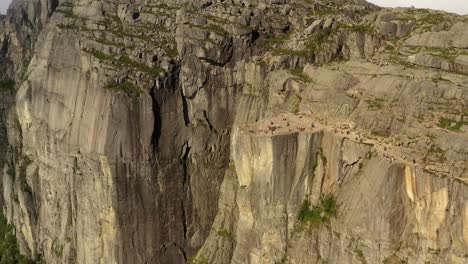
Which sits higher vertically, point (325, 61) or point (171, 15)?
point (171, 15)

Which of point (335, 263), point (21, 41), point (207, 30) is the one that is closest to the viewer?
point (335, 263)

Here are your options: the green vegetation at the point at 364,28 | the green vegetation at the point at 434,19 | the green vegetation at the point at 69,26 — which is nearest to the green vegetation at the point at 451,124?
the green vegetation at the point at 364,28

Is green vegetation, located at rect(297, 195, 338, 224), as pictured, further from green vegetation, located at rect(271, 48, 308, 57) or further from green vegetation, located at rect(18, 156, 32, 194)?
green vegetation, located at rect(18, 156, 32, 194)

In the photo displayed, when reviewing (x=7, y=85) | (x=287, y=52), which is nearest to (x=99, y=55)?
(x=287, y=52)

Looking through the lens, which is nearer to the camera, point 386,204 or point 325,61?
point 386,204

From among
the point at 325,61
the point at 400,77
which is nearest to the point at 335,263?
the point at 400,77

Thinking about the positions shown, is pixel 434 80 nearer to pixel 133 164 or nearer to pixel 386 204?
pixel 386 204

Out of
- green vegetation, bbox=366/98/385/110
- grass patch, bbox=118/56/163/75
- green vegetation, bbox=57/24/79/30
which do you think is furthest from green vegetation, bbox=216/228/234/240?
green vegetation, bbox=57/24/79/30
